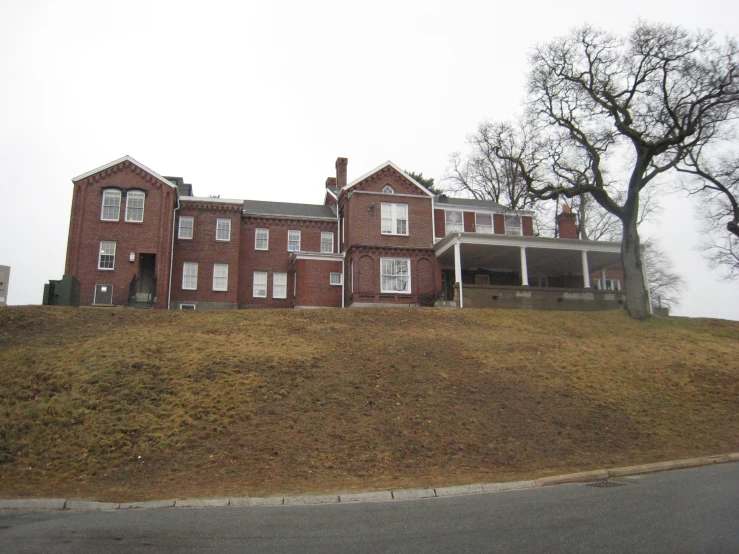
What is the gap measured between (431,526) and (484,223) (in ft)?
103

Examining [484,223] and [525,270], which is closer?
[525,270]

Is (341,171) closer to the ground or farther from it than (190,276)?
farther from it

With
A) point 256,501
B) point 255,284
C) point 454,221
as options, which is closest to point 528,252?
point 454,221

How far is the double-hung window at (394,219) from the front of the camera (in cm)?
3347

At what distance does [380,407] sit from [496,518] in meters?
7.26

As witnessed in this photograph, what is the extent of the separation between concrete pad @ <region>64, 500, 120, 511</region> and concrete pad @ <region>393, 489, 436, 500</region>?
4.90m

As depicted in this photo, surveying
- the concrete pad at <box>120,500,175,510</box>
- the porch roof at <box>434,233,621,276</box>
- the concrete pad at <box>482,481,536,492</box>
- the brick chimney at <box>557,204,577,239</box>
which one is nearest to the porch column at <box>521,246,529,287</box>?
the porch roof at <box>434,233,621,276</box>

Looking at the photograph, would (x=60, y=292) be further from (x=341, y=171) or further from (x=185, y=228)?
(x=341, y=171)

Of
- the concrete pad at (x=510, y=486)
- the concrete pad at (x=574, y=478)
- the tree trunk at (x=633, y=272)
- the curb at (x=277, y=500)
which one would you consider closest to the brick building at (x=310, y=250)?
the tree trunk at (x=633, y=272)

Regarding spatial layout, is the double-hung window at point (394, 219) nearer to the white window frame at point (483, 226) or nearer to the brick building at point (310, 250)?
the brick building at point (310, 250)

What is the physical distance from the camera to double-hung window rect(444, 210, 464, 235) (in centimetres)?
3688

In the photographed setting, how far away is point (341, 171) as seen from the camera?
40406 millimetres

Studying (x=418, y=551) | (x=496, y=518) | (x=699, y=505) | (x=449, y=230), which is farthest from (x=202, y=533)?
(x=449, y=230)

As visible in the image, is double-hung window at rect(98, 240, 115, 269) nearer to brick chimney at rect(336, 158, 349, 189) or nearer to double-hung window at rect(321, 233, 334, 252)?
double-hung window at rect(321, 233, 334, 252)
